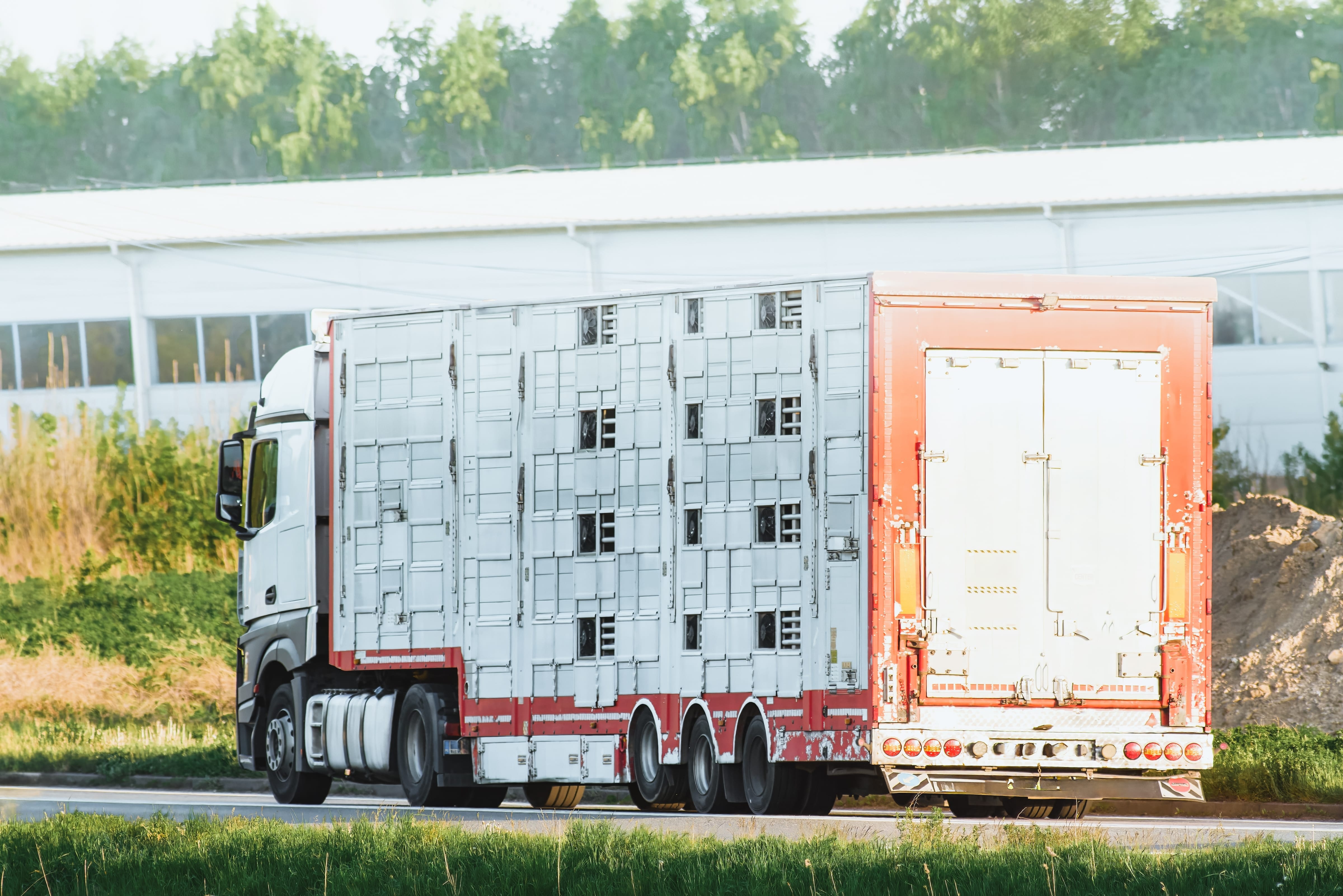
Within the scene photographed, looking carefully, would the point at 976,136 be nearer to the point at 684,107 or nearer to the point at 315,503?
the point at 684,107

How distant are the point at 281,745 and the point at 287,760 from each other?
23 cm

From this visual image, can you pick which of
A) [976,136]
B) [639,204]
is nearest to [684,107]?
[976,136]

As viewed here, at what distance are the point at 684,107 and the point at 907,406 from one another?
261 ft

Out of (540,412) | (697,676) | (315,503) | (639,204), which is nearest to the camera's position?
(697,676)

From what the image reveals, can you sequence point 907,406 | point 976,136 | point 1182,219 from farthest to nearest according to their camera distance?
point 976,136, point 1182,219, point 907,406

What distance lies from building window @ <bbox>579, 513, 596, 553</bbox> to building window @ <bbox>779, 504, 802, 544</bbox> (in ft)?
6.68

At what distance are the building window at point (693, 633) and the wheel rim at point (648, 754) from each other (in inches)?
33.7

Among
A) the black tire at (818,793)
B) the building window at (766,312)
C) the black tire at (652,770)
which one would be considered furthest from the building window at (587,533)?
the black tire at (818,793)

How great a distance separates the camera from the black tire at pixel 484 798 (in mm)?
18156

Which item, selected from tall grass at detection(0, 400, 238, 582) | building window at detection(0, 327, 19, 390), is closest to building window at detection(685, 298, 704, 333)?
tall grass at detection(0, 400, 238, 582)

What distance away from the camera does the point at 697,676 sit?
15375mm

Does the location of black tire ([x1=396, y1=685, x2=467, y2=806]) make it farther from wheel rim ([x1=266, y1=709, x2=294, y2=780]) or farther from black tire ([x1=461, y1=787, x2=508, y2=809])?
wheel rim ([x1=266, y1=709, x2=294, y2=780])

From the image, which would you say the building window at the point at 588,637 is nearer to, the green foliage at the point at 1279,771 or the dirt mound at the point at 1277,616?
the green foliage at the point at 1279,771

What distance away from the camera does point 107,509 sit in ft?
118
